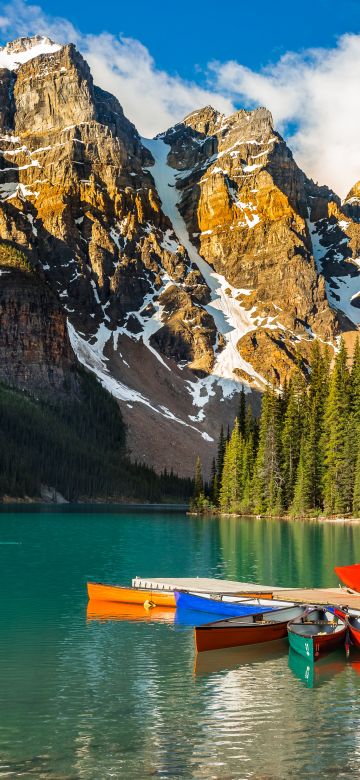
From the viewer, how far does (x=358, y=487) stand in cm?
10650

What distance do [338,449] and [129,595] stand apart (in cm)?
7374

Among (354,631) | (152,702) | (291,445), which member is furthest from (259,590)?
(291,445)

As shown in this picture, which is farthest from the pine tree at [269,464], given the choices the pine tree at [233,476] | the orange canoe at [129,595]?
the orange canoe at [129,595]

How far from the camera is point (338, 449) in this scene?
4471 inches

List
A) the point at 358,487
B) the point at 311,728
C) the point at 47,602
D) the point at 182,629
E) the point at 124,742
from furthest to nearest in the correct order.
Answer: the point at 358,487
the point at 47,602
the point at 182,629
the point at 311,728
the point at 124,742

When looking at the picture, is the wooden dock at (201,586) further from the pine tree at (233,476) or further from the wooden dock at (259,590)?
the pine tree at (233,476)

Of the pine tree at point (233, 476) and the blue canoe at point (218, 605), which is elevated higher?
the pine tree at point (233, 476)

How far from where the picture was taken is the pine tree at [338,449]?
111m

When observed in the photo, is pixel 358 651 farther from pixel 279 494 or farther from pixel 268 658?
pixel 279 494

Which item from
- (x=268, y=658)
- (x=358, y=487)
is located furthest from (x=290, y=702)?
(x=358, y=487)

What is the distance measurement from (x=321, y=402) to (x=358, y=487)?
20736 millimetres

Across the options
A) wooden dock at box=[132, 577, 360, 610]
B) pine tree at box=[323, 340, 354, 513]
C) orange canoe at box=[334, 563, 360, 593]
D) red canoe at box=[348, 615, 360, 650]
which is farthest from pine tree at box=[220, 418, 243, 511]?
red canoe at box=[348, 615, 360, 650]

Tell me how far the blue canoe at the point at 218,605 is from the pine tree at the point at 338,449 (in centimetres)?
7176

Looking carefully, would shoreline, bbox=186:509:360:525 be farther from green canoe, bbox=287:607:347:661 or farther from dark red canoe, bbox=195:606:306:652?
green canoe, bbox=287:607:347:661
